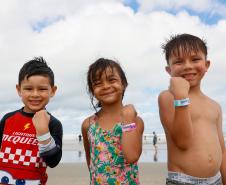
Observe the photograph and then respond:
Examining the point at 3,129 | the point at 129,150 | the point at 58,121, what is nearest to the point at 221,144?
the point at 129,150

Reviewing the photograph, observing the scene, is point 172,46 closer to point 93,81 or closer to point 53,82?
point 93,81

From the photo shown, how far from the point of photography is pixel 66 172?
1206cm

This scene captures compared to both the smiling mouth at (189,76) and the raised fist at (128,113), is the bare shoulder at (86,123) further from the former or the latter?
the smiling mouth at (189,76)

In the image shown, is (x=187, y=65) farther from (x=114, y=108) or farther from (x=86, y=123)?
(x=86, y=123)

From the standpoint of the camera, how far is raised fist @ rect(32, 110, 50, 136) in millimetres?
3324

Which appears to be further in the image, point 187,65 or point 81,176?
point 81,176

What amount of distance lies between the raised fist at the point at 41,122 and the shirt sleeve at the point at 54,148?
0.20m

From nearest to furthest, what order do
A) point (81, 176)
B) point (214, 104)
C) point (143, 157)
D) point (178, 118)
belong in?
point (178, 118) → point (214, 104) → point (81, 176) → point (143, 157)

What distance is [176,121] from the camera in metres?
3.14

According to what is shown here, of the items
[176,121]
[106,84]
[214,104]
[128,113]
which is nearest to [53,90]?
[106,84]

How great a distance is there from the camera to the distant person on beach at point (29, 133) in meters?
3.53

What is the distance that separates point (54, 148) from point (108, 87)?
0.79m

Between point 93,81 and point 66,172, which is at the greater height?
point 93,81

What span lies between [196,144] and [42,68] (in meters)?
1.75
